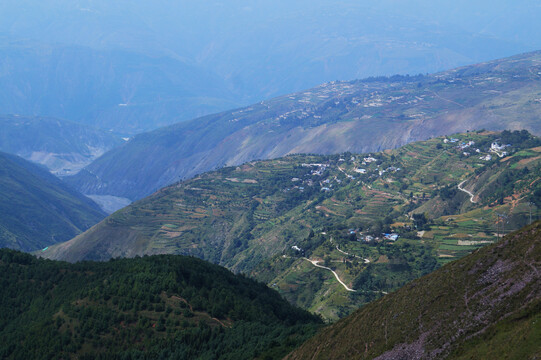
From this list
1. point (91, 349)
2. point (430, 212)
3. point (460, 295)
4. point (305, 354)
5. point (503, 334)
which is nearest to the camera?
point (503, 334)

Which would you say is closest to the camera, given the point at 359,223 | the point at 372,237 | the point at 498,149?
the point at 372,237

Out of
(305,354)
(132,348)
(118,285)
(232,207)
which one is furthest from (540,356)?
(232,207)

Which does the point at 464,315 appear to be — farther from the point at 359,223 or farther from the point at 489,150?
the point at 489,150

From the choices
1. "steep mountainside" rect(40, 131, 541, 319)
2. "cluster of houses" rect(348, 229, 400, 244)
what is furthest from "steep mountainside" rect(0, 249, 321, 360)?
"cluster of houses" rect(348, 229, 400, 244)

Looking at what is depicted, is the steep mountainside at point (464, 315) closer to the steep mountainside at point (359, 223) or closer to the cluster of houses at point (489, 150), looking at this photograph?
the steep mountainside at point (359, 223)

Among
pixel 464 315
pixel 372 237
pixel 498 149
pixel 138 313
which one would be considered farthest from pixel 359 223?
pixel 464 315

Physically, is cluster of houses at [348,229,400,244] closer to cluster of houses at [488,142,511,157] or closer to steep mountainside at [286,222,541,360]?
cluster of houses at [488,142,511,157]

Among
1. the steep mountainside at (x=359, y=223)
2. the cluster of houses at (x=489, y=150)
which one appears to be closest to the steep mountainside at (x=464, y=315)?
the steep mountainside at (x=359, y=223)

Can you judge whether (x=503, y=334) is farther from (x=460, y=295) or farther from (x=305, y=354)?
(x=305, y=354)
